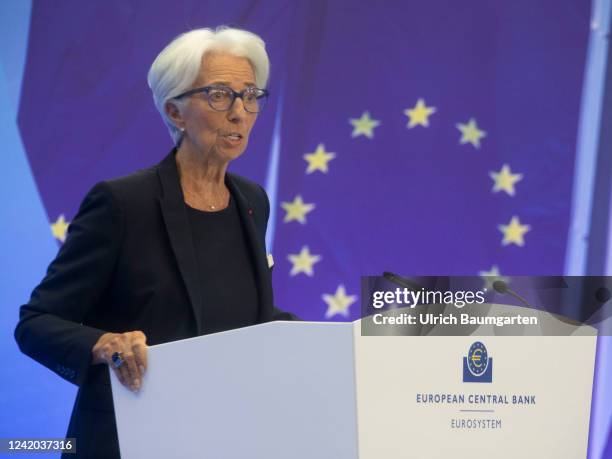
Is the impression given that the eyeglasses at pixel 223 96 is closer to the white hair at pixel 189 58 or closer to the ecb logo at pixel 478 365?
the white hair at pixel 189 58

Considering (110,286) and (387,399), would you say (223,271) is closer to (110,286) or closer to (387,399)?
(110,286)

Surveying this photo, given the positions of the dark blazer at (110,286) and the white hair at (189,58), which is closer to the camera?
the dark blazer at (110,286)

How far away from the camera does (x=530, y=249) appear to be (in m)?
3.41

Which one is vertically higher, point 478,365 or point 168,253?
point 168,253

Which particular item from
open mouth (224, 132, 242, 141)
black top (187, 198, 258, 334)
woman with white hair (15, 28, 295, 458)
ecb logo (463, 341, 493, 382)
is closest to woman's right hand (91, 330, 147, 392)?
woman with white hair (15, 28, 295, 458)

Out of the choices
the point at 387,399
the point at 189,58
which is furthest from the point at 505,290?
the point at 189,58

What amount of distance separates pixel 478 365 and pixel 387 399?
164 millimetres

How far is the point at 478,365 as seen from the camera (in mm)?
1493

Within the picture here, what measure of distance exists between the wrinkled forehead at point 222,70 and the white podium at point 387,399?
785 mm

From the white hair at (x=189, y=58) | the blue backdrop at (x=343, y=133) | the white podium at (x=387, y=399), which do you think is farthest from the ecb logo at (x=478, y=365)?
the blue backdrop at (x=343, y=133)

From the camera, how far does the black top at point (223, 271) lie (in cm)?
194

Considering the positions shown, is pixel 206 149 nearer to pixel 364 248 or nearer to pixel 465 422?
pixel 465 422

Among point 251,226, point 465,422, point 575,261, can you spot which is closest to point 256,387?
point 465,422

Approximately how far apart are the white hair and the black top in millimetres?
240
